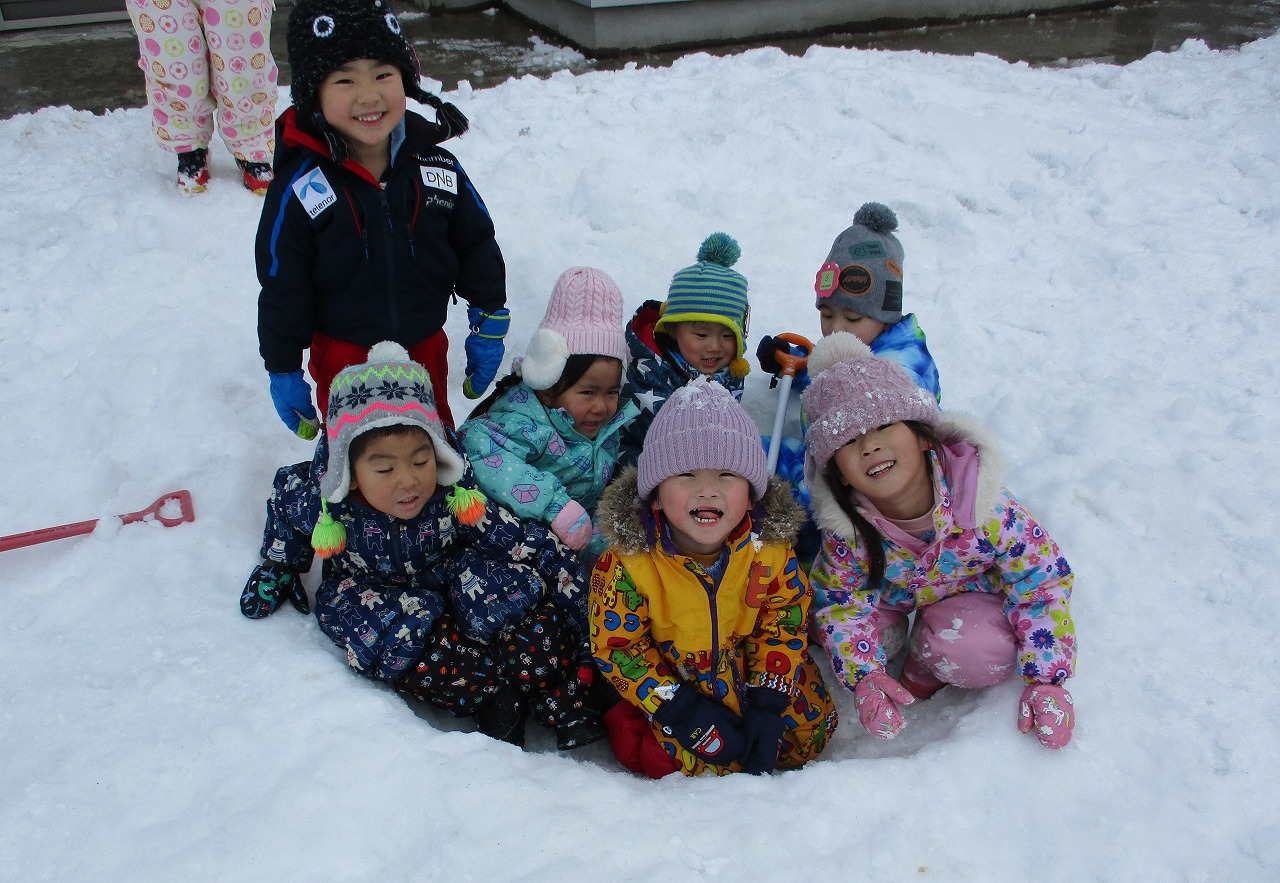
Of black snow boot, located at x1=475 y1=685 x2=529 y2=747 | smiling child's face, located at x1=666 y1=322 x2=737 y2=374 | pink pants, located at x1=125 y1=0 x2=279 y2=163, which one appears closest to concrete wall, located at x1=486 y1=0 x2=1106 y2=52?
pink pants, located at x1=125 y1=0 x2=279 y2=163

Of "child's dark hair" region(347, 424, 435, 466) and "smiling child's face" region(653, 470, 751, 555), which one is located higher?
"child's dark hair" region(347, 424, 435, 466)

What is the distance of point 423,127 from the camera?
2.75 m

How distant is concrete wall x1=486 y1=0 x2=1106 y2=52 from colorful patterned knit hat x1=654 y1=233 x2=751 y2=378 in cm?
614

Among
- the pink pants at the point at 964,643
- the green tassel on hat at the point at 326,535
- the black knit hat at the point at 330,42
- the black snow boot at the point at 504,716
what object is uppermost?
the black knit hat at the point at 330,42

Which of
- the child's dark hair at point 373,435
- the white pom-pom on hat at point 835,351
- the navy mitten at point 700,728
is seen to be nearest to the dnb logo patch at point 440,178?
the child's dark hair at point 373,435

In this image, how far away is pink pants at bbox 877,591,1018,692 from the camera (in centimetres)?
251

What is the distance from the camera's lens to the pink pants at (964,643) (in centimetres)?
251

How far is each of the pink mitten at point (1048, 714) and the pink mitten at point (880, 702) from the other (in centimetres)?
30

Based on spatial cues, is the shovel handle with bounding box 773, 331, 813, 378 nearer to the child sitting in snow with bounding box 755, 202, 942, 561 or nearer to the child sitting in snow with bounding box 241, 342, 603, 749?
the child sitting in snow with bounding box 755, 202, 942, 561

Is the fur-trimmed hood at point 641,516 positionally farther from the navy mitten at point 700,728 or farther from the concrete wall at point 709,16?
the concrete wall at point 709,16

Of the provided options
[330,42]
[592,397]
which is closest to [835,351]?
[592,397]

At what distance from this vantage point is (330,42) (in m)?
2.44

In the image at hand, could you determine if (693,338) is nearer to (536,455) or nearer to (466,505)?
(536,455)

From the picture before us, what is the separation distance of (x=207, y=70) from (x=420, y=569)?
2.97 meters
